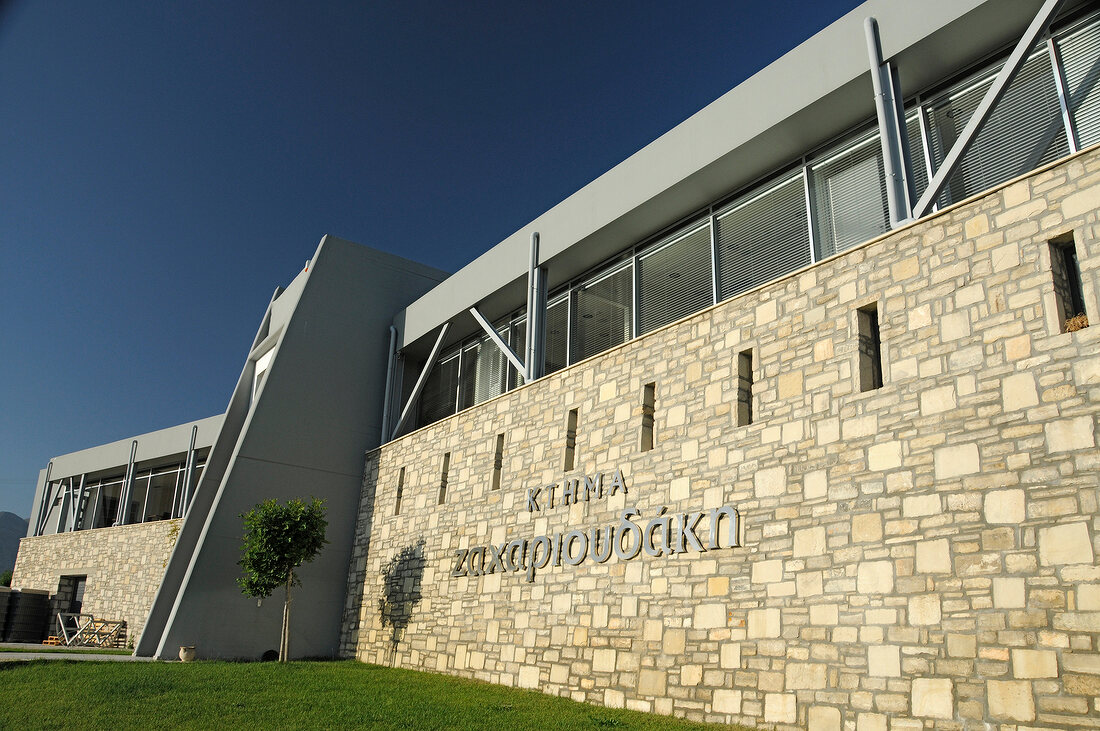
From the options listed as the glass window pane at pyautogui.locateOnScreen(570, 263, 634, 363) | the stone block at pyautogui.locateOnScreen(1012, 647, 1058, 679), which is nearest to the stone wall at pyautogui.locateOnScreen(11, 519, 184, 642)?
the glass window pane at pyautogui.locateOnScreen(570, 263, 634, 363)

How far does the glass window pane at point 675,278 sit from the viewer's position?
478 inches

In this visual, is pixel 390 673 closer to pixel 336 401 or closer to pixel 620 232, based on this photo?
pixel 336 401

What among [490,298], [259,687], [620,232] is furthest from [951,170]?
[259,687]

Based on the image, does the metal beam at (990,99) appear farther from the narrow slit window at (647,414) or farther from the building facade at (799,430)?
the narrow slit window at (647,414)

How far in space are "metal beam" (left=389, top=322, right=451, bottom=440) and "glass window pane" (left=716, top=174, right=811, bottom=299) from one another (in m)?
7.44

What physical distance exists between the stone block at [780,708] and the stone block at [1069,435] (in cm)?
331

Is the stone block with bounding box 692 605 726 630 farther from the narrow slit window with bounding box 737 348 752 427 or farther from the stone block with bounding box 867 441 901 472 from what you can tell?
the stone block with bounding box 867 441 901 472

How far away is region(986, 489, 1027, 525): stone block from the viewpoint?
6.67 m

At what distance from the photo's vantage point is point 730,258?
38.5 feet

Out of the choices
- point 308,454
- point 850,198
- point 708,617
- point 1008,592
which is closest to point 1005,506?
point 1008,592

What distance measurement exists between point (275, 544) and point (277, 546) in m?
0.05

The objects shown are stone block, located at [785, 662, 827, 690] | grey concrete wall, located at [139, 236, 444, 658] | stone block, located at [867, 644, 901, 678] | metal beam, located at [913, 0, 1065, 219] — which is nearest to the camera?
stone block, located at [867, 644, 901, 678]

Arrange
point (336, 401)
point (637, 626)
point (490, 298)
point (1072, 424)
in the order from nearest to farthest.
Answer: point (1072, 424)
point (637, 626)
point (490, 298)
point (336, 401)

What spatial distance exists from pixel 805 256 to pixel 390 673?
30.8 ft
